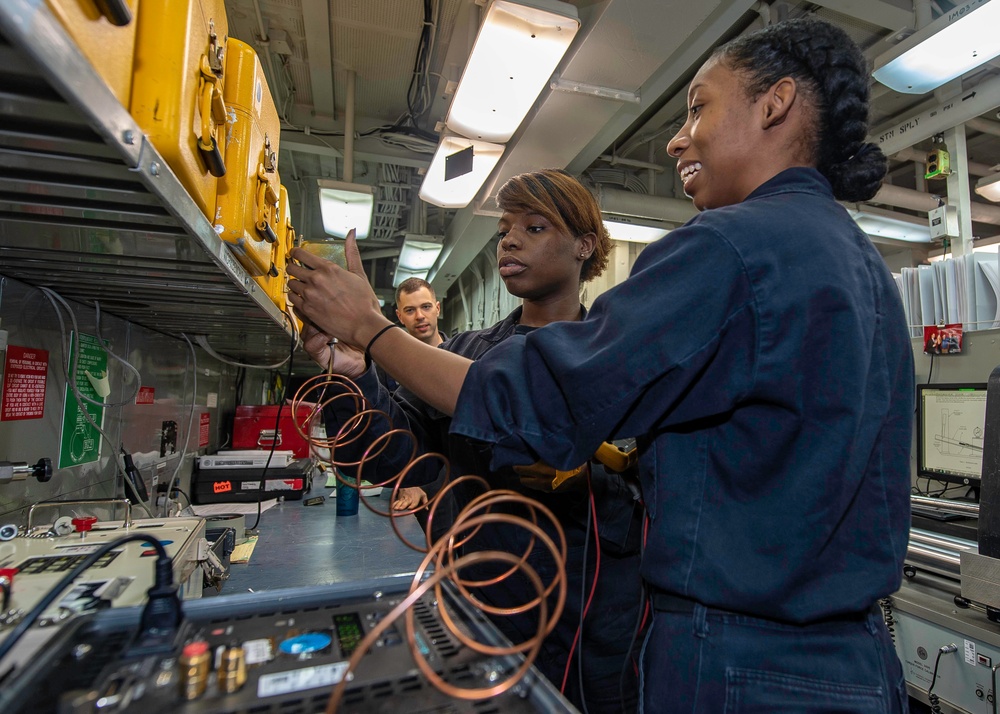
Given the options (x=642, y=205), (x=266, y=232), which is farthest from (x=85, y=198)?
(x=642, y=205)

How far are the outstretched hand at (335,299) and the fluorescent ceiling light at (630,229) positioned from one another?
9.52ft

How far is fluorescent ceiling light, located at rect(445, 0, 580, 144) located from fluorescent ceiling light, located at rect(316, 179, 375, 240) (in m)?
1.00

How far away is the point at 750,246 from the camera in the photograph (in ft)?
2.11

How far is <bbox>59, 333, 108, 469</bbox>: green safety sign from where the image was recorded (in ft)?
4.24

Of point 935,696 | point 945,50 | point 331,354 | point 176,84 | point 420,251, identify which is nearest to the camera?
point 176,84

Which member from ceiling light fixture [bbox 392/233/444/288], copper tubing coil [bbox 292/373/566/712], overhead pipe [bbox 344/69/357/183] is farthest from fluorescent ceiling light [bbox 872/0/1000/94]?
ceiling light fixture [bbox 392/233/444/288]

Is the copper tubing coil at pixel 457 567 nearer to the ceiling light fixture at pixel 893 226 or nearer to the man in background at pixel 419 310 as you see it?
the man in background at pixel 419 310

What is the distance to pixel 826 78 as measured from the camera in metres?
0.80

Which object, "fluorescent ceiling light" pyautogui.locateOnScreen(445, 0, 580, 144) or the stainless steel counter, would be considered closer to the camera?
the stainless steel counter

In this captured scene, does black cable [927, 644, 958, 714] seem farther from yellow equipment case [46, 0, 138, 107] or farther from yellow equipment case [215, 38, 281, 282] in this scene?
yellow equipment case [46, 0, 138, 107]

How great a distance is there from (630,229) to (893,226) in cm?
178

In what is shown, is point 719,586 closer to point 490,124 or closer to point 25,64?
point 25,64

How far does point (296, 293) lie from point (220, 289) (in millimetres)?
279

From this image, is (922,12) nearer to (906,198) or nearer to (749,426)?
(906,198)
